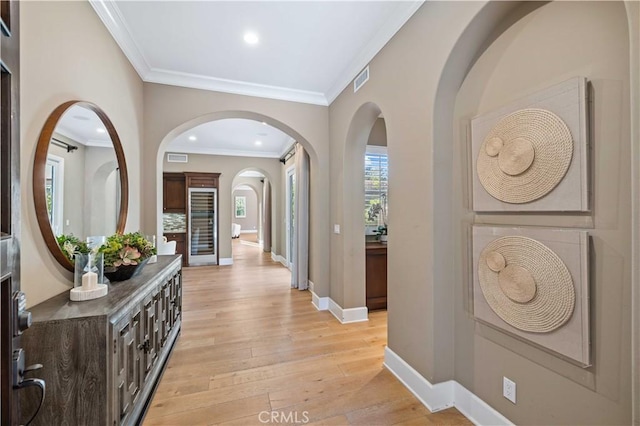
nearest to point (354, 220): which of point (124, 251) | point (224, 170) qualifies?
point (124, 251)

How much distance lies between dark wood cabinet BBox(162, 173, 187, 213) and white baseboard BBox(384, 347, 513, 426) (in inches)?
240

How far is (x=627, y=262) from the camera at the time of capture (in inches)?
42.7

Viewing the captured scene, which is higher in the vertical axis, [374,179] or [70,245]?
[374,179]

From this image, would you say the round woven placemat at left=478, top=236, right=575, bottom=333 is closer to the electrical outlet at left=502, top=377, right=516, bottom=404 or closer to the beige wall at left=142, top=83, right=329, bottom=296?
the electrical outlet at left=502, top=377, right=516, bottom=404

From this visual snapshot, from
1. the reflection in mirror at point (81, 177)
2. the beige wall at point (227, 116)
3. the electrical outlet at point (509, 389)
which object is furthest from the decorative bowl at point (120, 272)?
the electrical outlet at point (509, 389)

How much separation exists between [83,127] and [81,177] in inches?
14.1

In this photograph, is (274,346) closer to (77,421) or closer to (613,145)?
(77,421)

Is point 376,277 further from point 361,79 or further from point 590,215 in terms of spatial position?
point 590,215

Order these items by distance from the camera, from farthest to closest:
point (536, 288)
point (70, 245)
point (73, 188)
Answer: point (73, 188)
point (70, 245)
point (536, 288)

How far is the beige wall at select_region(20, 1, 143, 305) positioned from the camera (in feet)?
4.45

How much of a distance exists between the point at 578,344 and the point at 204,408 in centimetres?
223

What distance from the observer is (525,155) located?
1.40 m

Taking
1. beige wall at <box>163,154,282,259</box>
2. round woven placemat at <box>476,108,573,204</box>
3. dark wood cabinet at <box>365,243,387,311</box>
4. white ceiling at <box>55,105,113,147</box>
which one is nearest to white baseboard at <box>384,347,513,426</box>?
round woven placemat at <box>476,108,573,204</box>

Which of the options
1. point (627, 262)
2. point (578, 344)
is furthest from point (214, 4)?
point (578, 344)
